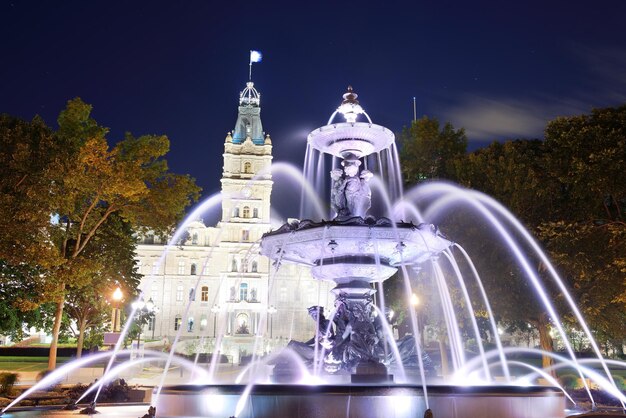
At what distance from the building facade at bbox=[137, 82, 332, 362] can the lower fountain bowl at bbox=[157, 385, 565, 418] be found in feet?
191

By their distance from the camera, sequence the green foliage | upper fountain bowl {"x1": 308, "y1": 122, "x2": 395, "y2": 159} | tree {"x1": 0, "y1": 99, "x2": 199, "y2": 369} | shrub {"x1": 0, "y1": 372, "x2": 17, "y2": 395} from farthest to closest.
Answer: the green foliage
tree {"x1": 0, "y1": 99, "x2": 199, "y2": 369}
shrub {"x1": 0, "y1": 372, "x2": 17, "y2": 395}
upper fountain bowl {"x1": 308, "y1": 122, "x2": 395, "y2": 159}

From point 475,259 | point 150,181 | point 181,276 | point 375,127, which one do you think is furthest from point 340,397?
point 181,276

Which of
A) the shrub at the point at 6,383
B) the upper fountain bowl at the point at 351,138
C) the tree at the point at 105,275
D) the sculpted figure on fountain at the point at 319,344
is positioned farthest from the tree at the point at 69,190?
the sculpted figure on fountain at the point at 319,344

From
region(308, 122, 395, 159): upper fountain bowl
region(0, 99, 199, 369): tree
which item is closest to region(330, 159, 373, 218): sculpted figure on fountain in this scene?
region(308, 122, 395, 159): upper fountain bowl

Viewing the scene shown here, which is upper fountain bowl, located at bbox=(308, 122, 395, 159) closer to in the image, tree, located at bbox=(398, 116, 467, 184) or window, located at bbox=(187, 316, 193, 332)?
tree, located at bbox=(398, 116, 467, 184)

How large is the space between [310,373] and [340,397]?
3.44 metres

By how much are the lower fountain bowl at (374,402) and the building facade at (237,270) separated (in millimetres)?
58296

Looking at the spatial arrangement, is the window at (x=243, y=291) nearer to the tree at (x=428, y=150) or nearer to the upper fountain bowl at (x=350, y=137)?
the tree at (x=428, y=150)

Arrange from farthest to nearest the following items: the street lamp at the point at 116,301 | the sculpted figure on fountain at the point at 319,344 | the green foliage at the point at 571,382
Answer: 1. the street lamp at the point at 116,301
2. the green foliage at the point at 571,382
3. the sculpted figure on fountain at the point at 319,344

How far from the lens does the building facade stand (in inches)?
2721

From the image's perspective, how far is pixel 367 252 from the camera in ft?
40.1

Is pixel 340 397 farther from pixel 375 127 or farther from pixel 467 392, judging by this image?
pixel 375 127

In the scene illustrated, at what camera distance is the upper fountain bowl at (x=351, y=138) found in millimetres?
12867

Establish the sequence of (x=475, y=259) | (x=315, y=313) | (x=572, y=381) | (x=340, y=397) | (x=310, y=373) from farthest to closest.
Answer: (x=475, y=259)
(x=572, y=381)
(x=315, y=313)
(x=310, y=373)
(x=340, y=397)
